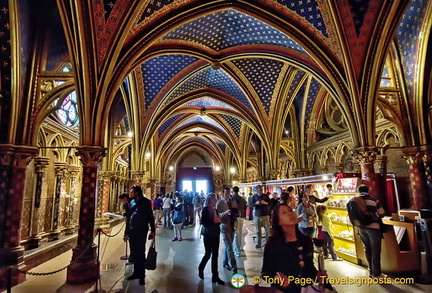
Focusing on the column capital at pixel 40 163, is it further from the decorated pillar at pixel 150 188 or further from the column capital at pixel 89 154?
the decorated pillar at pixel 150 188

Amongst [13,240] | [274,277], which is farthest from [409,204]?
[13,240]

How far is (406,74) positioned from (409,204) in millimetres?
4217

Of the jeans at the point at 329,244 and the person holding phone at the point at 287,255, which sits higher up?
the person holding phone at the point at 287,255

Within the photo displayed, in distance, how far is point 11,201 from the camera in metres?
4.96

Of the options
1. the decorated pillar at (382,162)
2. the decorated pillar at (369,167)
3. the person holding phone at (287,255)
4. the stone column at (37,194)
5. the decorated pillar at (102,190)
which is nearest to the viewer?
the person holding phone at (287,255)

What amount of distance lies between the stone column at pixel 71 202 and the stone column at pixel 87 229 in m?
5.05

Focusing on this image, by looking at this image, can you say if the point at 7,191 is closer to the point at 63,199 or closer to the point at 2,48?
the point at 2,48

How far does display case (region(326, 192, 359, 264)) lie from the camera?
4.88 meters

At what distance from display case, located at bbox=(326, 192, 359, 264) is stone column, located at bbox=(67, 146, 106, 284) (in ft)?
15.8

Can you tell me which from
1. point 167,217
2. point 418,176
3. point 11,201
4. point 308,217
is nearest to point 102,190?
point 167,217

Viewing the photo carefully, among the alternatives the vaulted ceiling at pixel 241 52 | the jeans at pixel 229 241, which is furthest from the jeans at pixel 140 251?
the vaulted ceiling at pixel 241 52

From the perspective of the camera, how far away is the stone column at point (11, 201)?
4820 millimetres

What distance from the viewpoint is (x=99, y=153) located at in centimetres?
528

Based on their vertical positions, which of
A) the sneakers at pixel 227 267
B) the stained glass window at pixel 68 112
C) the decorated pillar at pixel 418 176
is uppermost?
the stained glass window at pixel 68 112
